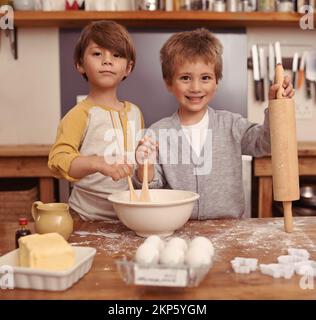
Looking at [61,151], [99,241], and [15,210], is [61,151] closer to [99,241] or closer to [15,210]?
[99,241]

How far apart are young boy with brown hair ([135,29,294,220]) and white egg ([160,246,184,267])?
1.97 ft

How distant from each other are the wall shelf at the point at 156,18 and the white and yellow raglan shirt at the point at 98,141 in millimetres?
1197

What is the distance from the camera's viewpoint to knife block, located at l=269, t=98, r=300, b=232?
1115 millimetres

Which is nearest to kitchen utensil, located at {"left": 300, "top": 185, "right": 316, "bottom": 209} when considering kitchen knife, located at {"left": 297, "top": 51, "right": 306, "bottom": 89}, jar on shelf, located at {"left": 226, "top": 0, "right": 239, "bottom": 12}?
kitchen knife, located at {"left": 297, "top": 51, "right": 306, "bottom": 89}

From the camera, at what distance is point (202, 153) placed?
1501 millimetres

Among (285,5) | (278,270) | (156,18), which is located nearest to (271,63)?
(285,5)

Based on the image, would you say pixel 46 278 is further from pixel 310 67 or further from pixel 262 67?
pixel 310 67

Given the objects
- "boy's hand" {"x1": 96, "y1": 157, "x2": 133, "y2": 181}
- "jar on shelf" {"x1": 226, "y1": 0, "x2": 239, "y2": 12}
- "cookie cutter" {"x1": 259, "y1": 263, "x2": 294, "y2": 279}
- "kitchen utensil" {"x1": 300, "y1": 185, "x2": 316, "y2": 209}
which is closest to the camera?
"cookie cutter" {"x1": 259, "y1": 263, "x2": 294, "y2": 279}

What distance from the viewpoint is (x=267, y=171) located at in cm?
248

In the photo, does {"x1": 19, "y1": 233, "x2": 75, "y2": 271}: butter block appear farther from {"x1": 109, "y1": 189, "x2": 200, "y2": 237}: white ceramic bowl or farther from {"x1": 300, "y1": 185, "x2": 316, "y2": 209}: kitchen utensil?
{"x1": 300, "y1": 185, "x2": 316, "y2": 209}: kitchen utensil

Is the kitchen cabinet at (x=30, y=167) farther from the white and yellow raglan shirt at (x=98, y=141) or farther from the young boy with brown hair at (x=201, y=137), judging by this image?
the young boy with brown hair at (x=201, y=137)

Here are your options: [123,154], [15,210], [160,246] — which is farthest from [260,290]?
[15,210]
